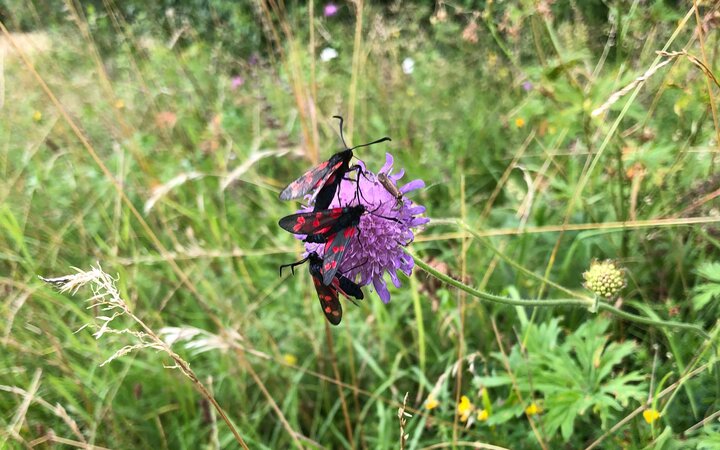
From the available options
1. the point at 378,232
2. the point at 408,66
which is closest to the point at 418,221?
the point at 378,232

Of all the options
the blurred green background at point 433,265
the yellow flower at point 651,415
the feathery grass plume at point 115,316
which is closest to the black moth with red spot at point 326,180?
the blurred green background at point 433,265

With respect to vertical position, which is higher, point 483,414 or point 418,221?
point 418,221

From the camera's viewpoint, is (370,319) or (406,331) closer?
(370,319)

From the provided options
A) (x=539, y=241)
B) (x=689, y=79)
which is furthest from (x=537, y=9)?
(x=539, y=241)

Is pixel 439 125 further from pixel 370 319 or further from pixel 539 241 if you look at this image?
pixel 370 319

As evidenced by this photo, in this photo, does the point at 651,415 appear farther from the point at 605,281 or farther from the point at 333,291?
the point at 333,291

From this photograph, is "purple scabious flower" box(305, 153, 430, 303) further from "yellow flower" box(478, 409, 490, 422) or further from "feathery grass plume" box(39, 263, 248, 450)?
"yellow flower" box(478, 409, 490, 422)

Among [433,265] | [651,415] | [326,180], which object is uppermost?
[326,180]
